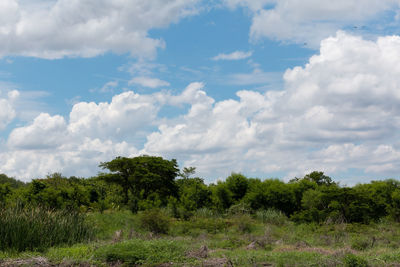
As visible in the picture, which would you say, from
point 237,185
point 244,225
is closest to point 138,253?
point 244,225

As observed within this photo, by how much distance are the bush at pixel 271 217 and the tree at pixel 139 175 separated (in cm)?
577

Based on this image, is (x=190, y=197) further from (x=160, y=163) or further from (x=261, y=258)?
(x=261, y=258)

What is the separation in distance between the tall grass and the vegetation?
29mm

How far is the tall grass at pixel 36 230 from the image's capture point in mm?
12938

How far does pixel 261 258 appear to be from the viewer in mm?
10820

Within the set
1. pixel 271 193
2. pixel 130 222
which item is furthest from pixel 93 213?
pixel 271 193

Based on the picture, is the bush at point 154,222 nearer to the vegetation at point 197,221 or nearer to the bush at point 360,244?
the vegetation at point 197,221

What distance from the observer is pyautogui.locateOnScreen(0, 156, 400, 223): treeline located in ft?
65.4

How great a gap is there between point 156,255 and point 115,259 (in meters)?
1.03

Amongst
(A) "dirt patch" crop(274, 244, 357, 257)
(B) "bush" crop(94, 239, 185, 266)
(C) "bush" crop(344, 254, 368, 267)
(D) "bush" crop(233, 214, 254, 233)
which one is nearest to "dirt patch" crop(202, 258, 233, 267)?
(B) "bush" crop(94, 239, 185, 266)

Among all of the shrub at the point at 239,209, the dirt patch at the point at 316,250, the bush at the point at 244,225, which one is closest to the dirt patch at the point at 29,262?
the dirt patch at the point at 316,250

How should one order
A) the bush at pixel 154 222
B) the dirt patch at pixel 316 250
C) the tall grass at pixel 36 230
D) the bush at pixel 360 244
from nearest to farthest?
the dirt patch at pixel 316 250 < the tall grass at pixel 36 230 < the bush at pixel 360 244 < the bush at pixel 154 222

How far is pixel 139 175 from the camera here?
2423 cm

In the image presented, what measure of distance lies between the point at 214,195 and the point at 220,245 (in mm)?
9668
